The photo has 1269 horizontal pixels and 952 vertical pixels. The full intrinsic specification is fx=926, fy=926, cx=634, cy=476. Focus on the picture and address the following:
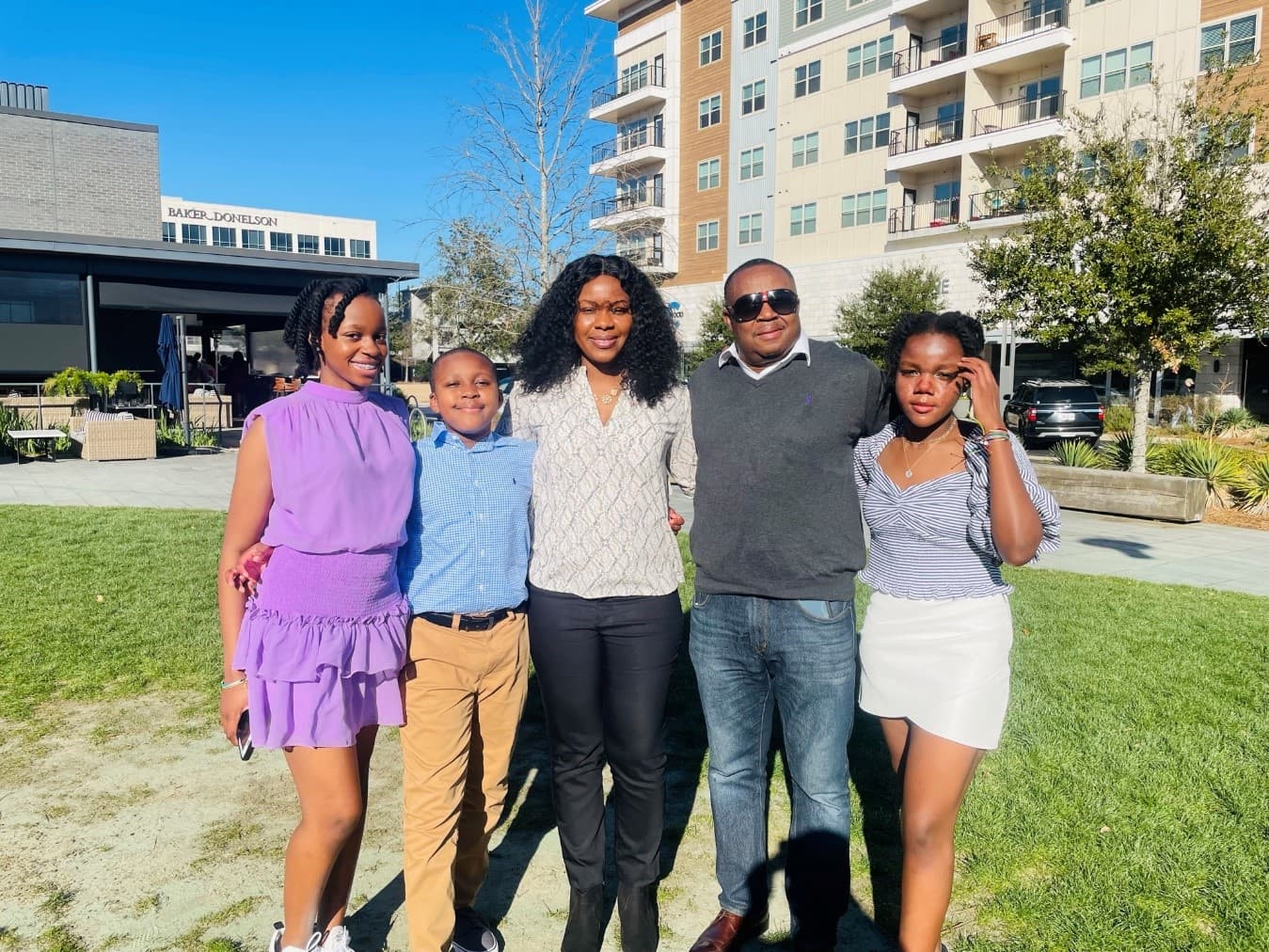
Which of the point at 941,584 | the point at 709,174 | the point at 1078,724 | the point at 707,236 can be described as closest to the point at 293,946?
the point at 941,584

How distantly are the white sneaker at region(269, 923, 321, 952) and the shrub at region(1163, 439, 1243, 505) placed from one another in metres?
12.3

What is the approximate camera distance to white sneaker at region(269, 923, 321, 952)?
7.98 feet

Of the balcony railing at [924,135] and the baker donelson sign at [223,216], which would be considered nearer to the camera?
the balcony railing at [924,135]

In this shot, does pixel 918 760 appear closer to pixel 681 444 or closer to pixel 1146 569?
pixel 681 444

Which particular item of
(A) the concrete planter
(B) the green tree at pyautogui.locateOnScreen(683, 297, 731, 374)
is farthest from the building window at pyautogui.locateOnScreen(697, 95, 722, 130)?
(A) the concrete planter

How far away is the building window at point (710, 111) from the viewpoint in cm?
4177

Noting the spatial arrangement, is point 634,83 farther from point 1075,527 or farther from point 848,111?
point 1075,527

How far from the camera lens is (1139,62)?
28.5 m

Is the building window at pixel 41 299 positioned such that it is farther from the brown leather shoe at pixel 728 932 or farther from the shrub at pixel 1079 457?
the brown leather shoe at pixel 728 932

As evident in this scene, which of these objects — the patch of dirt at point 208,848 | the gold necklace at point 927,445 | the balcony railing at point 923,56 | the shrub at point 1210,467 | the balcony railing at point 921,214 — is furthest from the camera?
the balcony railing at point 923,56

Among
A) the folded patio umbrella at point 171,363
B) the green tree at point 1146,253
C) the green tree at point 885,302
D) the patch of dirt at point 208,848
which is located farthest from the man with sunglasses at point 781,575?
the green tree at point 885,302

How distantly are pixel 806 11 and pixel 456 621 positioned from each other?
135 feet

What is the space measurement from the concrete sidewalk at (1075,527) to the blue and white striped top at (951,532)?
528cm

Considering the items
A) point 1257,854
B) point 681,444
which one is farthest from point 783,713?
point 1257,854
